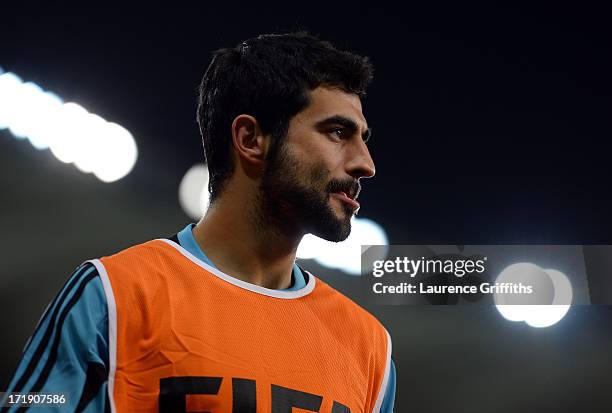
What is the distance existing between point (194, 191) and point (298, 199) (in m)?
2.42

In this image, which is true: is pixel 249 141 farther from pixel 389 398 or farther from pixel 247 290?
pixel 389 398

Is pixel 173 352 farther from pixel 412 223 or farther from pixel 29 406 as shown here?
pixel 412 223

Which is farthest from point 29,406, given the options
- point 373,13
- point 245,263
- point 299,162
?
point 373,13

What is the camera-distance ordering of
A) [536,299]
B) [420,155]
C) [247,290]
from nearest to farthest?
[247,290], [536,299], [420,155]

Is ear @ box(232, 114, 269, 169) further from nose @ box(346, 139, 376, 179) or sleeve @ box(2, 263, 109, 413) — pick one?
sleeve @ box(2, 263, 109, 413)

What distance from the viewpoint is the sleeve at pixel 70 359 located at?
88 cm

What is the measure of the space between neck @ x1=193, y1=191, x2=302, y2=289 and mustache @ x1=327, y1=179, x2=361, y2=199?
0.11 meters

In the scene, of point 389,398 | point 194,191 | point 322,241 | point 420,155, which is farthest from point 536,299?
point 389,398

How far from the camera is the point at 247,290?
43.3 inches

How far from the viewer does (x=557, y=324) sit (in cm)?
345

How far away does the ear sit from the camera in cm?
117

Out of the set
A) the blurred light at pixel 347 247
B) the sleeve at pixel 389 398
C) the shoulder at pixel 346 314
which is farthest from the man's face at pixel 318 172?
the blurred light at pixel 347 247

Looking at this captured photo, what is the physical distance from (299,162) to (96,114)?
2590 mm

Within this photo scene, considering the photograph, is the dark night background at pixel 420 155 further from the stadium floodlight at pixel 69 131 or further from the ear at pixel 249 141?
the ear at pixel 249 141
